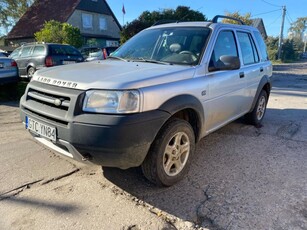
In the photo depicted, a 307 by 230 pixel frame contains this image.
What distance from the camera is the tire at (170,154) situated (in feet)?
9.14

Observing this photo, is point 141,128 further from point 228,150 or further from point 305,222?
point 228,150

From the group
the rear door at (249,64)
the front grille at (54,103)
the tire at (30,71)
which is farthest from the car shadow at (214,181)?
the tire at (30,71)

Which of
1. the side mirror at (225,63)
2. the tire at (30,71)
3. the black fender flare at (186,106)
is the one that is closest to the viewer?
the black fender flare at (186,106)

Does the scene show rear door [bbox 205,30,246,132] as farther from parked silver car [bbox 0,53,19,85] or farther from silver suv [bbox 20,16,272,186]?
parked silver car [bbox 0,53,19,85]

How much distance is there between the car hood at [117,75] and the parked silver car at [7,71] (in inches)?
204

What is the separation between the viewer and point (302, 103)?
8.05 metres

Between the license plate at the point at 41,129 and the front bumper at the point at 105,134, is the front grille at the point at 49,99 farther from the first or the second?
the license plate at the point at 41,129

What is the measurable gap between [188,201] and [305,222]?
1.08 metres

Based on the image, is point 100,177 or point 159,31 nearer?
point 100,177

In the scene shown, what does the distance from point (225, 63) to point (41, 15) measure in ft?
104

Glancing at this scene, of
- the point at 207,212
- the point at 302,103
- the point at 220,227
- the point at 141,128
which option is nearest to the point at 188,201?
the point at 207,212

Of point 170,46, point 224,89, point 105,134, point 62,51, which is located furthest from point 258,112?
point 62,51

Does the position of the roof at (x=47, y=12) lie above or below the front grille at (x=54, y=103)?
above

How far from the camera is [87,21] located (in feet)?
101
